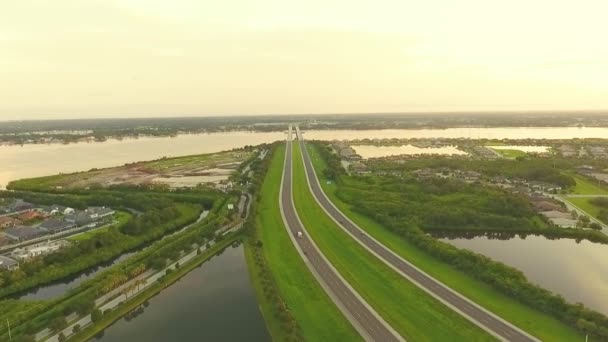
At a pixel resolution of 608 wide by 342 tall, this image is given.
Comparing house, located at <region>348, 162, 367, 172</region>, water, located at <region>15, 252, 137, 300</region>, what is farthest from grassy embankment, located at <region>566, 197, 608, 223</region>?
water, located at <region>15, 252, 137, 300</region>

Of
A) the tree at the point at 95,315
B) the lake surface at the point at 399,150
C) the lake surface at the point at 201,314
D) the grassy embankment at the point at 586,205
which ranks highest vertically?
the lake surface at the point at 399,150

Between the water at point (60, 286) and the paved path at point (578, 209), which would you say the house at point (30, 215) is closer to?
the water at point (60, 286)

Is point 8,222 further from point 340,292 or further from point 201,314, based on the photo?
point 340,292

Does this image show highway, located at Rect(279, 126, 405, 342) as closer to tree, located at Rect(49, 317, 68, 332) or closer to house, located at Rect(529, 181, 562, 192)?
tree, located at Rect(49, 317, 68, 332)

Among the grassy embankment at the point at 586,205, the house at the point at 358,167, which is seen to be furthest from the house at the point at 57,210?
the grassy embankment at the point at 586,205

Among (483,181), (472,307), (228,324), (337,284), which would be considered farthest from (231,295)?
(483,181)

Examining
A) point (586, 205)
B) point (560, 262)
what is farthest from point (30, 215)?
point (586, 205)
